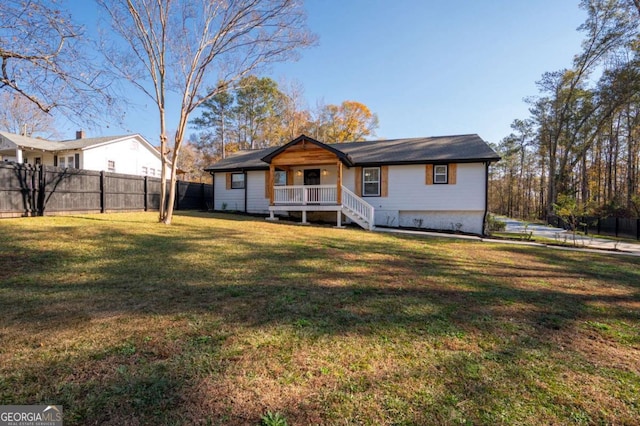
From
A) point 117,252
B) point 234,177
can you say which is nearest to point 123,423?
point 117,252

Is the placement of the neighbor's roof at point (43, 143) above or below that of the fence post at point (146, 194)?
above

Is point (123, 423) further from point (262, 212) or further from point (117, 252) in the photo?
point (262, 212)

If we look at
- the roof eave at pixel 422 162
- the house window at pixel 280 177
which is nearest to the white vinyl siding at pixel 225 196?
the house window at pixel 280 177

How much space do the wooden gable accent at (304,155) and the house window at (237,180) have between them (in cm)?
383

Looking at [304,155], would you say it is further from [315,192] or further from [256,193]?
[256,193]

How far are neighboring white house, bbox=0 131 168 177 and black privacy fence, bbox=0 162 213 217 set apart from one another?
909 centimetres

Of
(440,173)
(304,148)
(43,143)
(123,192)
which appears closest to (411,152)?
(440,173)

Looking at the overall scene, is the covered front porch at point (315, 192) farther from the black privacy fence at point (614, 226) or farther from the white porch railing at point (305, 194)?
the black privacy fence at point (614, 226)

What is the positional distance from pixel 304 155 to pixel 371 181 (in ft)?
12.1

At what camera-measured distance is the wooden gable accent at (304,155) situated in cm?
1328

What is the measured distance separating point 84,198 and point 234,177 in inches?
278

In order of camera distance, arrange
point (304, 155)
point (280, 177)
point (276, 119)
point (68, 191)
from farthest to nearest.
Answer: point (276, 119), point (280, 177), point (304, 155), point (68, 191)

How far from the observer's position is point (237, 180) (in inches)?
674

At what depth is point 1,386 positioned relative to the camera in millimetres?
2037
